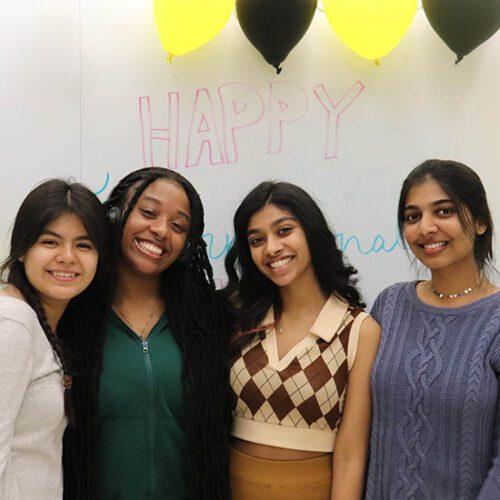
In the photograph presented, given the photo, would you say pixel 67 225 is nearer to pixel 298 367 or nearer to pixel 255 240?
pixel 255 240

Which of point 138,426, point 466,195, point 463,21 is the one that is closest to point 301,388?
point 138,426

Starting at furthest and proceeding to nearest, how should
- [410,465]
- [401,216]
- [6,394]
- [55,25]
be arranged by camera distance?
[55,25] < [401,216] < [410,465] < [6,394]

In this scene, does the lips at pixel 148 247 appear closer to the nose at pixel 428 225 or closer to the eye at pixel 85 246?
the eye at pixel 85 246

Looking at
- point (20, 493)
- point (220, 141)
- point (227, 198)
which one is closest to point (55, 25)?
point (220, 141)

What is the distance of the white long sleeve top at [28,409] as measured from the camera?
1.11 meters

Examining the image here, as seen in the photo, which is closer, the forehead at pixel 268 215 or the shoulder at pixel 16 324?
the shoulder at pixel 16 324

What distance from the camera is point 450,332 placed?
135 cm

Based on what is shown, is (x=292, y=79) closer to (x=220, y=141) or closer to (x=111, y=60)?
(x=220, y=141)

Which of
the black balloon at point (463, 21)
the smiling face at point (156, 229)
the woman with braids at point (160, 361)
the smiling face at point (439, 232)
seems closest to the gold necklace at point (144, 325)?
the woman with braids at point (160, 361)

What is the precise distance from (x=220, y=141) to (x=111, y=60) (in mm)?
441

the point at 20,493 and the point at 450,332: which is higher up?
the point at 450,332

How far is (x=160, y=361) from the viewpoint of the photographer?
1.45m

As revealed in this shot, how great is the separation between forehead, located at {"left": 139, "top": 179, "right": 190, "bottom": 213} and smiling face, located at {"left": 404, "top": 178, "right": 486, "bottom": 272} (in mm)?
589

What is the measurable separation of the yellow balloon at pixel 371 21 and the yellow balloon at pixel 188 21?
1.13ft
